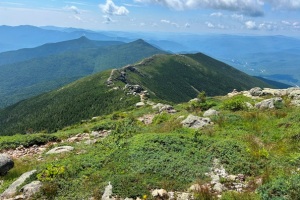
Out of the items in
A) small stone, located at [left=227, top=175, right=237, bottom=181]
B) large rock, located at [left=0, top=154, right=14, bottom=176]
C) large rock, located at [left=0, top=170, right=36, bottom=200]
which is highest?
small stone, located at [left=227, top=175, right=237, bottom=181]

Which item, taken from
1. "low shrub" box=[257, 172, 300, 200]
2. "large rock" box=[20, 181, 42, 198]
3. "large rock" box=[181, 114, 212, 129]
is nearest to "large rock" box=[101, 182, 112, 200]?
"large rock" box=[20, 181, 42, 198]

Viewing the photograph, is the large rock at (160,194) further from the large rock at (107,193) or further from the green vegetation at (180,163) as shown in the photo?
the large rock at (107,193)

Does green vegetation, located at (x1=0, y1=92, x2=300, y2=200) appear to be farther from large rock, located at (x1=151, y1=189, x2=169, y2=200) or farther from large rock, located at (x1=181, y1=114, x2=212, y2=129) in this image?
large rock, located at (x1=181, y1=114, x2=212, y2=129)

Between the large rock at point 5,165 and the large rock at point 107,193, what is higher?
the large rock at point 107,193

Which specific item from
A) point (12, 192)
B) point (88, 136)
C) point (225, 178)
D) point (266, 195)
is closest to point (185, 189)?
point (225, 178)

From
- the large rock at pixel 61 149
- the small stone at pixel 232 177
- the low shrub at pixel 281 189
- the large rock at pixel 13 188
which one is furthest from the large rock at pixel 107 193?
the large rock at pixel 61 149

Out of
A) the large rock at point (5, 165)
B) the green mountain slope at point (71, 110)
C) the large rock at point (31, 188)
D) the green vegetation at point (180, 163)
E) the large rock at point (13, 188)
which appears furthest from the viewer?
the green mountain slope at point (71, 110)

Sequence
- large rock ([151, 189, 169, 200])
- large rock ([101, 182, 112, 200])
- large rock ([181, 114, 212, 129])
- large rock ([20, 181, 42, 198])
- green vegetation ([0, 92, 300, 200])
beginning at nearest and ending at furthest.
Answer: large rock ([151, 189, 169, 200]) → large rock ([101, 182, 112, 200]) → green vegetation ([0, 92, 300, 200]) → large rock ([20, 181, 42, 198]) → large rock ([181, 114, 212, 129])

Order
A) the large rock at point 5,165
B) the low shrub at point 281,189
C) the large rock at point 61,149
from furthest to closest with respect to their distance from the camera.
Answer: the large rock at point 61,149, the large rock at point 5,165, the low shrub at point 281,189

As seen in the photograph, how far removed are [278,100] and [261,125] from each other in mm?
9126

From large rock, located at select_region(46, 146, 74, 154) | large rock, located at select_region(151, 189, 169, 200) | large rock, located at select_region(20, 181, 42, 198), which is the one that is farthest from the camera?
large rock, located at select_region(46, 146, 74, 154)

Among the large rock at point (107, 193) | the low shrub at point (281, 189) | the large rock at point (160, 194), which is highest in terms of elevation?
the low shrub at point (281, 189)

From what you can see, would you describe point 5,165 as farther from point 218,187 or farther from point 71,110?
point 71,110

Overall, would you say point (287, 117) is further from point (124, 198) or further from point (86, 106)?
point (86, 106)
